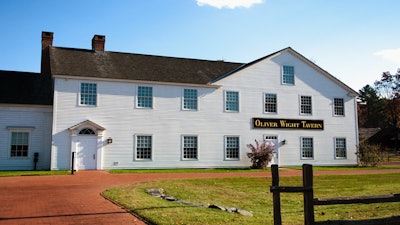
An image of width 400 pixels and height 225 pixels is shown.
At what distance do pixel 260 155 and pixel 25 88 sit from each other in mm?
16716

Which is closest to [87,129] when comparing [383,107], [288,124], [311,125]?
[288,124]

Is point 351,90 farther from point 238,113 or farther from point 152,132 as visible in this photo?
point 152,132

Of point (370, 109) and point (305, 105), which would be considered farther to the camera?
point (370, 109)

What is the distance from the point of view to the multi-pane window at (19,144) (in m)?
23.3

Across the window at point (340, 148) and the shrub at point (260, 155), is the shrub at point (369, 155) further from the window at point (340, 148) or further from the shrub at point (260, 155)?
the shrub at point (260, 155)

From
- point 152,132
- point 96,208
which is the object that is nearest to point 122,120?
point 152,132

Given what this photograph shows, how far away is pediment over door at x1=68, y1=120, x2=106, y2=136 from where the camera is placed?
23.2 m

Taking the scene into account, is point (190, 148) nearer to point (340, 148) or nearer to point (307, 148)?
point (307, 148)

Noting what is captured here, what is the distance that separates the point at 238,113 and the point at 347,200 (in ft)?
67.9

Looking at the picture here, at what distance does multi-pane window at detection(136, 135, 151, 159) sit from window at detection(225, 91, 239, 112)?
6.30 meters

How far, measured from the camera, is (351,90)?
30.6m

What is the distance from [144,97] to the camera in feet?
83.4

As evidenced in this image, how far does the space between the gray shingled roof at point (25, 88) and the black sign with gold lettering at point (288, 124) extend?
14700 mm

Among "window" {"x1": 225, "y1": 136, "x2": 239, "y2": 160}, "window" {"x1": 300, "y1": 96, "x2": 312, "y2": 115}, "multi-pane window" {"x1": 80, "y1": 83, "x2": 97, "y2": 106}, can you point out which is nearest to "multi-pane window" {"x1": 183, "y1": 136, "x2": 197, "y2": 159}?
"window" {"x1": 225, "y1": 136, "x2": 239, "y2": 160}
